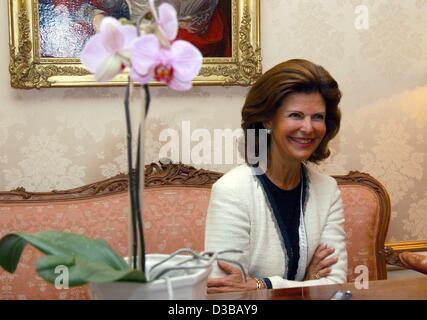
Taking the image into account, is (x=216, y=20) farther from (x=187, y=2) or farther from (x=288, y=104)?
(x=288, y=104)

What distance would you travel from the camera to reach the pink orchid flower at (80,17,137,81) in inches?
35.7

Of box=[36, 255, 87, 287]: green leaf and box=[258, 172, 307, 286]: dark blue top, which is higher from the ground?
box=[36, 255, 87, 287]: green leaf

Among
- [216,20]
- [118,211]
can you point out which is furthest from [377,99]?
[118,211]

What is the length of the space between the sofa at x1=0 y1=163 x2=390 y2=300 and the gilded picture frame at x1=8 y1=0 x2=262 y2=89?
45 cm

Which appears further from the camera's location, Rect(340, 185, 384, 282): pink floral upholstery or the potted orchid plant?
Rect(340, 185, 384, 282): pink floral upholstery

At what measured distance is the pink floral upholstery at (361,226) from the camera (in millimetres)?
2627

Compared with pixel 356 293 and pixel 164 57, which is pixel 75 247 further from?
pixel 356 293


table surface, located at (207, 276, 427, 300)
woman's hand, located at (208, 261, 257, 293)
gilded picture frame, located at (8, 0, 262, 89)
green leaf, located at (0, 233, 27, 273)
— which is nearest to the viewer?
green leaf, located at (0, 233, 27, 273)

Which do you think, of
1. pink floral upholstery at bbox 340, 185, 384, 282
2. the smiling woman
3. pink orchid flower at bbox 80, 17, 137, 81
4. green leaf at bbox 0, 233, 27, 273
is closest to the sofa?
pink floral upholstery at bbox 340, 185, 384, 282

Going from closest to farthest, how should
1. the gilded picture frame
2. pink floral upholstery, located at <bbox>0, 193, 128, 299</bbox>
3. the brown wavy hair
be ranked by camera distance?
the brown wavy hair, pink floral upholstery, located at <bbox>0, 193, 128, 299</bbox>, the gilded picture frame

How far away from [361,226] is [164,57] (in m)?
1.93

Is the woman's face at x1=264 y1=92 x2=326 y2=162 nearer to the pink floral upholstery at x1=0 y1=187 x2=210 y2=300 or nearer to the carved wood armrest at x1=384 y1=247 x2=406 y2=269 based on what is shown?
the pink floral upholstery at x1=0 y1=187 x2=210 y2=300

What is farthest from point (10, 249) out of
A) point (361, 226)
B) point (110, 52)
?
point (361, 226)

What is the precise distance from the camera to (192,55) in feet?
3.02
